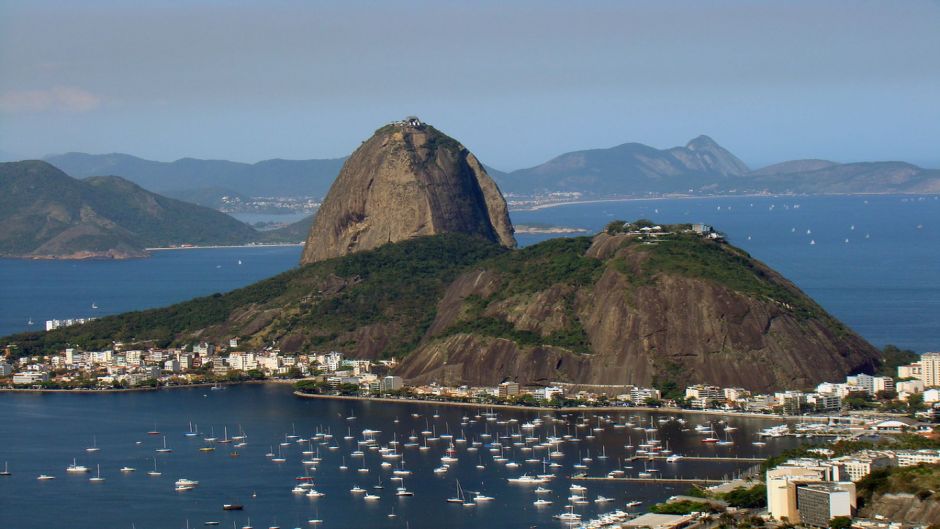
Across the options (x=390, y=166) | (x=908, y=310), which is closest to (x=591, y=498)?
(x=908, y=310)

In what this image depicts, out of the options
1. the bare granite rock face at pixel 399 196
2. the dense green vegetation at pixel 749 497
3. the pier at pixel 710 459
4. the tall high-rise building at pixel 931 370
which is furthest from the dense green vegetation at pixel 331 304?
the dense green vegetation at pixel 749 497

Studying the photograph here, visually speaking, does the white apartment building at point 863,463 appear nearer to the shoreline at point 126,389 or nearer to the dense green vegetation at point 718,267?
the dense green vegetation at point 718,267

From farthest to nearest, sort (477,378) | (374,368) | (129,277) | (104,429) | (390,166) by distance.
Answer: (129,277) → (390,166) → (374,368) → (477,378) → (104,429)

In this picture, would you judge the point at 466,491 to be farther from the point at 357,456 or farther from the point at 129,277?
the point at 129,277

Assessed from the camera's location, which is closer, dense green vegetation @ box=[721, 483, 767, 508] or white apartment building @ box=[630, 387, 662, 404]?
dense green vegetation @ box=[721, 483, 767, 508]

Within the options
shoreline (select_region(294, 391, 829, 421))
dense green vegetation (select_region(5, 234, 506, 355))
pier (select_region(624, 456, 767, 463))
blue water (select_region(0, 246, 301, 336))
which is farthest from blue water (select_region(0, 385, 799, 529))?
blue water (select_region(0, 246, 301, 336))

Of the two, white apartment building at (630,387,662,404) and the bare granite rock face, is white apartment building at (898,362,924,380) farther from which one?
the bare granite rock face

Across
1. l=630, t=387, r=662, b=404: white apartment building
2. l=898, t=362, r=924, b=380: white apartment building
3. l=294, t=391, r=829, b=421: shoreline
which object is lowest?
l=294, t=391, r=829, b=421: shoreline
